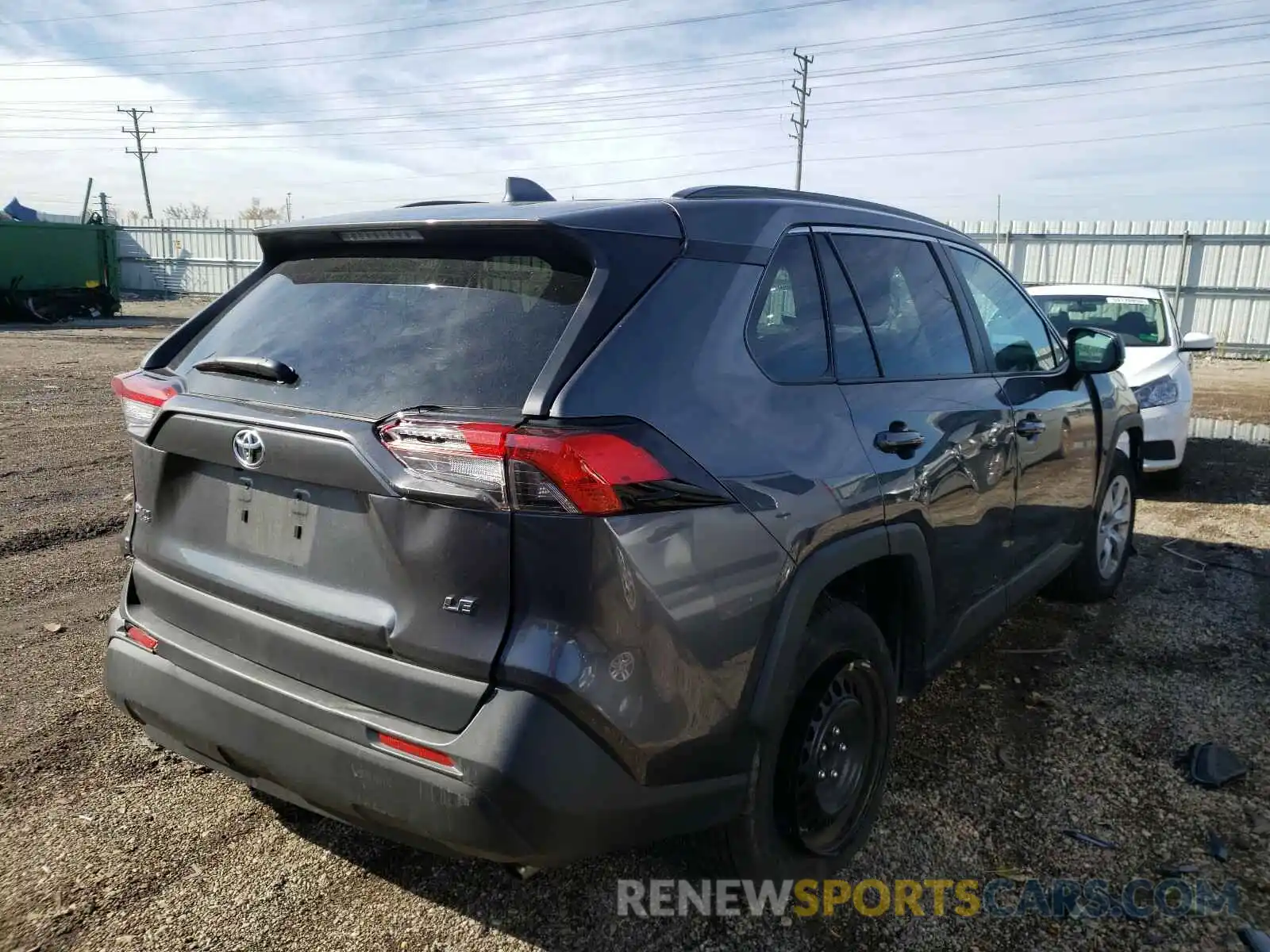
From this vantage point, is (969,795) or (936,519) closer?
(936,519)

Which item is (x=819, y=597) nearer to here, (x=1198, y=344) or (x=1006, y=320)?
(x=1006, y=320)

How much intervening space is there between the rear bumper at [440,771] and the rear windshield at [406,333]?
2.11ft

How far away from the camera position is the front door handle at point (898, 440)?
8.67 ft

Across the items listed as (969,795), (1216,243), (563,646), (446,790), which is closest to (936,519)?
(969,795)

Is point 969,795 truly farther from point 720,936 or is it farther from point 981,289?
point 981,289

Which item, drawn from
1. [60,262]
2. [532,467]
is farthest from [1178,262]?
[60,262]

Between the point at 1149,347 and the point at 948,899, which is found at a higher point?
the point at 1149,347

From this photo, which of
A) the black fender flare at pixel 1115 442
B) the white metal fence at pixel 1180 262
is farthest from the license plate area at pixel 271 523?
the white metal fence at pixel 1180 262

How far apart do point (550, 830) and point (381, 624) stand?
0.55 meters

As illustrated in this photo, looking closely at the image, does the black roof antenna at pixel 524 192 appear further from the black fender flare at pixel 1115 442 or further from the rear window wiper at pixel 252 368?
the black fender flare at pixel 1115 442

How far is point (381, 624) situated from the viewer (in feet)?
6.56

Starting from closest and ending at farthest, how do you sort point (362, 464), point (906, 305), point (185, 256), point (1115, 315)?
1. point (362, 464)
2. point (906, 305)
3. point (1115, 315)
4. point (185, 256)

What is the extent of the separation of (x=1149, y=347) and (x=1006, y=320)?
5027 millimetres

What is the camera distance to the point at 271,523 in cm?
221
